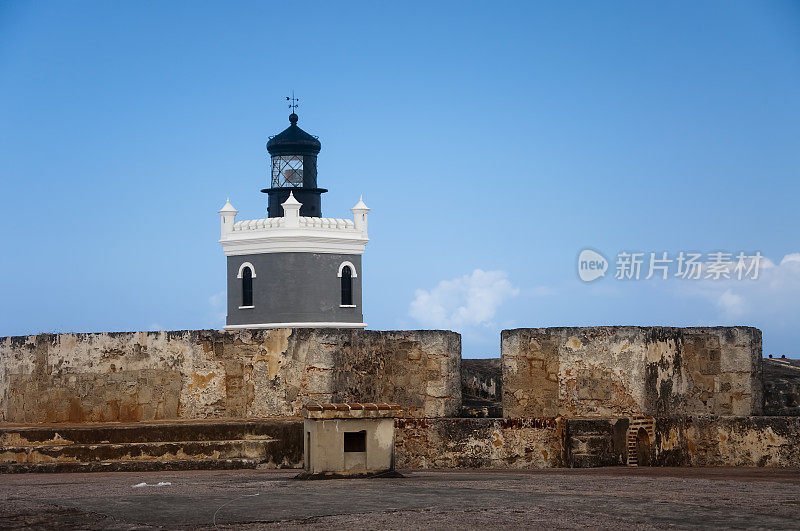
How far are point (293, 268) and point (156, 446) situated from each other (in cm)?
2467

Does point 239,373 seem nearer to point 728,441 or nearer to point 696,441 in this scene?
point 696,441

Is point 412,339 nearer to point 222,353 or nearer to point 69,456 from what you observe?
point 222,353

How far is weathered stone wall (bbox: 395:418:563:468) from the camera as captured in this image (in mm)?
12539

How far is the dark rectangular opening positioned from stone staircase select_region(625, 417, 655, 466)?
2.98 meters

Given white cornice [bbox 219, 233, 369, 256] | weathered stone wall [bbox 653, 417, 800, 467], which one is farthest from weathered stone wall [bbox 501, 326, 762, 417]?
white cornice [bbox 219, 233, 369, 256]

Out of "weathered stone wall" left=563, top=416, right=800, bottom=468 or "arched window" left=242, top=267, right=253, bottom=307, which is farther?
"arched window" left=242, top=267, right=253, bottom=307

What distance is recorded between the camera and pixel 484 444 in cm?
1257

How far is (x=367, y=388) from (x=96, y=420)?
10.2 feet

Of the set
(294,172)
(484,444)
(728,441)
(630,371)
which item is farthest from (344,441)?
(294,172)

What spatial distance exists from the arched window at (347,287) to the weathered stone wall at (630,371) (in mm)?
24753

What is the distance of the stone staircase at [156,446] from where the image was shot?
12219 mm

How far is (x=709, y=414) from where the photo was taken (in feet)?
42.2

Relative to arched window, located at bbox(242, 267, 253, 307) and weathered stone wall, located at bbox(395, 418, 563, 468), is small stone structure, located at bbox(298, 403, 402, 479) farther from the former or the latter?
arched window, located at bbox(242, 267, 253, 307)

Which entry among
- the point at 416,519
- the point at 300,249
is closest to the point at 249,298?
the point at 300,249
